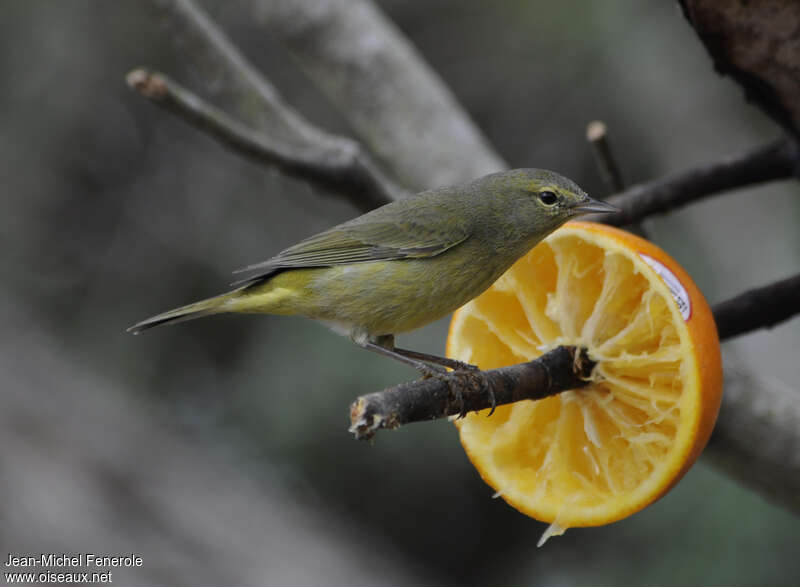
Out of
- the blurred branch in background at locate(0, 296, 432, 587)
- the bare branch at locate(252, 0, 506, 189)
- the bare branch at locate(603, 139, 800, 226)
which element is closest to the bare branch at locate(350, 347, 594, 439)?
the bare branch at locate(603, 139, 800, 226)

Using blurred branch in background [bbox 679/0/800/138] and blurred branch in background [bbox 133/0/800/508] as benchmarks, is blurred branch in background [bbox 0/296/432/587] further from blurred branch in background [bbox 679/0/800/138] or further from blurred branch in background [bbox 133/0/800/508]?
blurred branch in background [bbox 679/0/800/138]

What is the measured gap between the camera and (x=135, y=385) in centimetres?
651

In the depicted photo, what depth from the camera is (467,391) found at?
1.84m

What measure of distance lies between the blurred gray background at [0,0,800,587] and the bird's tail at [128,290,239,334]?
1523 millimetres

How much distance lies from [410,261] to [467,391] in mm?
1140

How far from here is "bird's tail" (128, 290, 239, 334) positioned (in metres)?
2.77

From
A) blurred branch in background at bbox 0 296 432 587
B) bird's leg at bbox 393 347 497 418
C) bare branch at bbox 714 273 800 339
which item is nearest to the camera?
bird's leg at bbox 393 347 497 418

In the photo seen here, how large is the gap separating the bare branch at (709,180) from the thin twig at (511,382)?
18.4 inches

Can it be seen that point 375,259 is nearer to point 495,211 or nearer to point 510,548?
point 495,211

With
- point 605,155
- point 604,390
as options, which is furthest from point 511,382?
point 605,155

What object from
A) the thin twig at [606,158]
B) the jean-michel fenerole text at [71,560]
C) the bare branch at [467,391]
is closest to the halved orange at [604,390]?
the bare branch at [467,391]

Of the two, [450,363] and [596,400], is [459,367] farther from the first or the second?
[596,400]

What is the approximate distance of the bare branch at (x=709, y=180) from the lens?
265cm

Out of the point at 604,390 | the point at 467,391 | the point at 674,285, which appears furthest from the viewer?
the point at 604,390
